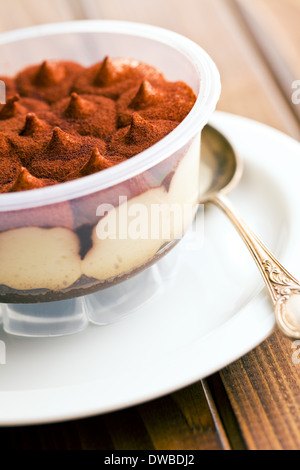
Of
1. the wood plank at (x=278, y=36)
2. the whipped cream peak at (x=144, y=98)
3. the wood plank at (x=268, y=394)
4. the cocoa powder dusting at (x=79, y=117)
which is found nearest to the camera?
the wood plank at (x=268, y=394)

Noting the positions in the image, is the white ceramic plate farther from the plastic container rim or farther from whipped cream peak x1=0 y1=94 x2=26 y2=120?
whipped cream peak x1=0 y1=94 x2=26 y2=120

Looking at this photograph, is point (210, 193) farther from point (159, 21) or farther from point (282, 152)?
point (159, 21)

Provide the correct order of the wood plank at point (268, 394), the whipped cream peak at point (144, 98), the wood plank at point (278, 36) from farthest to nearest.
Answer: the wood plank at point (278, 36) → the whipped cream peak at point (144, 98) → the wood plank at point (268, 394)

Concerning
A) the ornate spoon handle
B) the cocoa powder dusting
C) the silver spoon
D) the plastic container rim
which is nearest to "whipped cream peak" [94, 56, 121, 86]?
the cocoa powder dusting

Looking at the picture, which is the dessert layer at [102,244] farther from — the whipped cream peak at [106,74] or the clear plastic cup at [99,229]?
the whipped cream peak at [106,74]

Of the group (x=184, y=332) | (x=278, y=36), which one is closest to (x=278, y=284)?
(x=184, y=332)

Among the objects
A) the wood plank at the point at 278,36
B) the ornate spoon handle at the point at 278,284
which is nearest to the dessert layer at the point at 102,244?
the ornate spoon handle at the point at 278,284
